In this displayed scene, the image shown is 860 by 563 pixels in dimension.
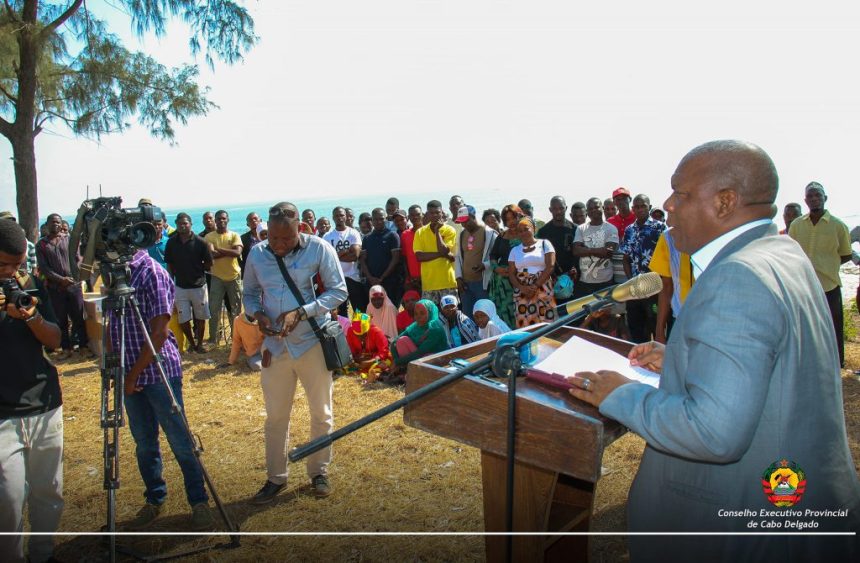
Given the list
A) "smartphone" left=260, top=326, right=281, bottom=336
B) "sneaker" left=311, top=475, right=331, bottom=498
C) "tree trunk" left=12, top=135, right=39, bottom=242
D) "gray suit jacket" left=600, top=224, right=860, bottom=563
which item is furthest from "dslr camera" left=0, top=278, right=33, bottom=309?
"tree trunk" left=12, top=135, right=39, bottom=242

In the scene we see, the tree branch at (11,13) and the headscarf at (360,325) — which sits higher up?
the tree branch at (11,13)

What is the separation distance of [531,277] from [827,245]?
3.28m

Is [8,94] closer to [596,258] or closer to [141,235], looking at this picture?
[141,235]

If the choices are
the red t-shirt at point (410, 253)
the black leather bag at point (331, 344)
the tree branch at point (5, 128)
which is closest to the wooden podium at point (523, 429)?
the black leather bag at point (331, 344)

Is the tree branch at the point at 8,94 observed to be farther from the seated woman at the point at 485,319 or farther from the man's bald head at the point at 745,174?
the man's bald head at the point at 745,174

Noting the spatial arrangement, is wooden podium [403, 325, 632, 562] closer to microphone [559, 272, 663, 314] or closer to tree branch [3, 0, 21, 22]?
microphone [559, 272, 663, 314]

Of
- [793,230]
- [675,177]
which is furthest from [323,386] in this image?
[793,230]

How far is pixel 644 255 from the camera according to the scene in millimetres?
7184

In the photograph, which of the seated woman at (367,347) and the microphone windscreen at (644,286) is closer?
the microphone windscreen at (644,286)

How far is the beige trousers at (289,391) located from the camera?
13.9 ft

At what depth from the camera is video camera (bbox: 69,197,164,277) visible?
3268mm

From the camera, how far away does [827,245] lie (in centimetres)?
676

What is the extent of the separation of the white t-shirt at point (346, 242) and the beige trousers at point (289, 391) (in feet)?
17.5

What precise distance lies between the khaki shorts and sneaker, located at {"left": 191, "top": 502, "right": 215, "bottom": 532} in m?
5.74
